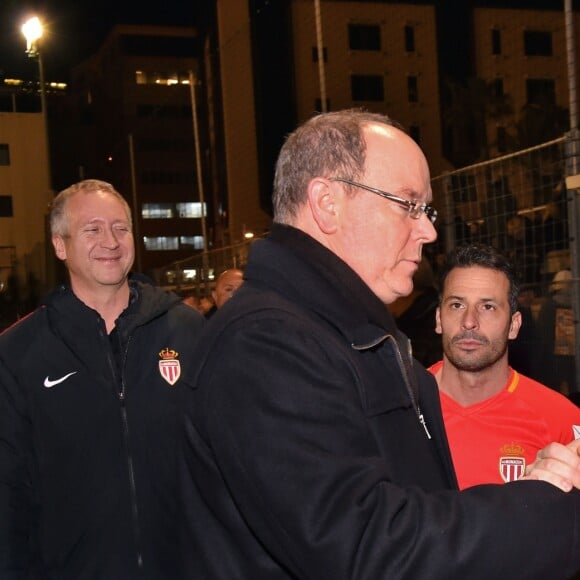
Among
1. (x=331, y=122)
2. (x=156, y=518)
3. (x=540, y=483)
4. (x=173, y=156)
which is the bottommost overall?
(x=156, y=518)

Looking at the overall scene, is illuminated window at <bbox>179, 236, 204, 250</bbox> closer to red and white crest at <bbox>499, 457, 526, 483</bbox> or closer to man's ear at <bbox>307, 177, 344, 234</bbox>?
red and white crest at <bbox>499, 457, 526, 483</bbox>

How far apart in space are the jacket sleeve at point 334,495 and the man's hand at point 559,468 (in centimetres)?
3

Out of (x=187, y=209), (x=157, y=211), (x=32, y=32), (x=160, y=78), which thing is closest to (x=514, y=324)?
(x=32, y=32)

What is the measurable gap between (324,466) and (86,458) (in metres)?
1.78

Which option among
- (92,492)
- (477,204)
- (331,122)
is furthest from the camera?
(477,204)

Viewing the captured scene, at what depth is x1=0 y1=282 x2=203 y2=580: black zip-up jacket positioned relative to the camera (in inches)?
111

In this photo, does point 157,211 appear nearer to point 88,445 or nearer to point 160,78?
point 160,78

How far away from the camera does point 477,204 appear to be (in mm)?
5414

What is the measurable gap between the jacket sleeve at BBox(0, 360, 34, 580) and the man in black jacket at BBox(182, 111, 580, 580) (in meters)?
1.41

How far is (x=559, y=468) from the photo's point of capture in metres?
1.43

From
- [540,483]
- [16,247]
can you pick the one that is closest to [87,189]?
[540,483]

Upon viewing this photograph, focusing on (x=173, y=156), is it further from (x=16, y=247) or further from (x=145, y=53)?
(x=16, y=247)

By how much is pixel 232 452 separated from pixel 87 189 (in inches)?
87.8

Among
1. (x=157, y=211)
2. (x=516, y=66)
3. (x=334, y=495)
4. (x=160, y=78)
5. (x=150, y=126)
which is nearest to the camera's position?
(x=334, y=495)
